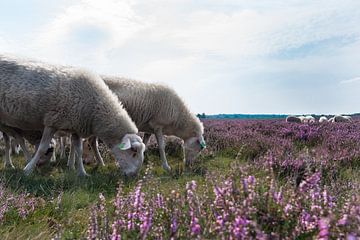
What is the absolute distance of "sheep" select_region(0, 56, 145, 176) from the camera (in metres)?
6.56

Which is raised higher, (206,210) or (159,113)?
(159,113)

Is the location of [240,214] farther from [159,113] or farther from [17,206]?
[159,113]

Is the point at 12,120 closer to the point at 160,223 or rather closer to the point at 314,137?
the point at 160,223

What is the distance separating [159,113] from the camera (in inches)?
350

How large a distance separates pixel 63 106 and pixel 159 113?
277 centimetres

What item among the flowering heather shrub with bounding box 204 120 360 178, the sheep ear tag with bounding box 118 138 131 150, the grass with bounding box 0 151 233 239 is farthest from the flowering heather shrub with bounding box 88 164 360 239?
the sheep ear tag with bounding box 118 138 131 150

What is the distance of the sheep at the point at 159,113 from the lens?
8.53 meters

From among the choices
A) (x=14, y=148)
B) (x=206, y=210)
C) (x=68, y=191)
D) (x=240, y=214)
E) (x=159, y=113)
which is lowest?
(x=14, y=148)

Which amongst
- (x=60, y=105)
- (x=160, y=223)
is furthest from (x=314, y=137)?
(x=160, y=223)

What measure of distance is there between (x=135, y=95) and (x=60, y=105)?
2278mm

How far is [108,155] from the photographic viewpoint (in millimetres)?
9492

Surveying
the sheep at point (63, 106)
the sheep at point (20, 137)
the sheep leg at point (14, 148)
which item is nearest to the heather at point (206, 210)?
the sheep at point (63, 106)

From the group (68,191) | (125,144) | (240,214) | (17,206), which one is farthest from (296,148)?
(240,214)

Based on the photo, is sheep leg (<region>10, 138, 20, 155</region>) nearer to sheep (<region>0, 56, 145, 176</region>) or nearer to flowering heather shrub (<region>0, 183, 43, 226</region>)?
sheep (<region>0, 56, 145, 176</region>)
